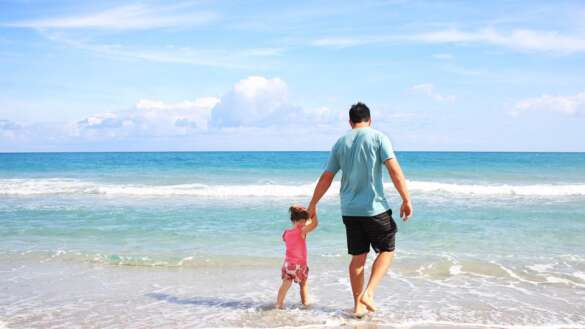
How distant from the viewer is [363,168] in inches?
186

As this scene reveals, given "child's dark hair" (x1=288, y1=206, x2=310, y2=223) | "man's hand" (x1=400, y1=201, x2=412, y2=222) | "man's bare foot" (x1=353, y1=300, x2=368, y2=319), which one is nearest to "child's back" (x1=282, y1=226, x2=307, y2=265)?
"child's dark hair" (x1=288, y1=206, x2=310, y2=223)

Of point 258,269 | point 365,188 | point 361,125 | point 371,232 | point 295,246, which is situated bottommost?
point 258,269

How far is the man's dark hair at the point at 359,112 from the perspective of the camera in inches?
190

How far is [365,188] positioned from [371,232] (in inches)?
16.3

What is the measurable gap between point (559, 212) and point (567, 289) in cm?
782

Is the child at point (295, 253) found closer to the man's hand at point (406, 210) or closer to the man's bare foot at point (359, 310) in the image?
the man's bare foot at point (359, 310)

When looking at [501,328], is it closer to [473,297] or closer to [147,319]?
[473,297]

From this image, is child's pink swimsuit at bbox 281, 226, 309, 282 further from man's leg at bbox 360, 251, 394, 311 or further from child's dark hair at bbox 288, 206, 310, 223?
man's leg at bbox 360, 251, 394, 311

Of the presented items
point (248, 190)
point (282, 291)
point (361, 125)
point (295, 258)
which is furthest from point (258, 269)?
point (248, 190)

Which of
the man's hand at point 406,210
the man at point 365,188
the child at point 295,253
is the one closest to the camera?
the man's hand at point 406,210

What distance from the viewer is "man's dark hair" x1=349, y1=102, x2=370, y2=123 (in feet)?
15.8

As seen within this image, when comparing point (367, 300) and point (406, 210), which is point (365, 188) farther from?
point (367, 300)

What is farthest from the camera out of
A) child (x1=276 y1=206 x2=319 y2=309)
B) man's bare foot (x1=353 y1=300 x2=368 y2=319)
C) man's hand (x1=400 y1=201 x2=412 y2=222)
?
child (x1=276 y1=206 x2=319 y2=309)

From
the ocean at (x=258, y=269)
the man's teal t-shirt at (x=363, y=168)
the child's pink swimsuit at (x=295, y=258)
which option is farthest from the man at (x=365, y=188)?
the ocean at (x=258, y=269)
